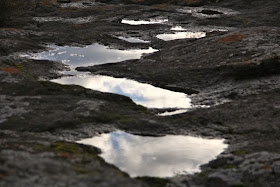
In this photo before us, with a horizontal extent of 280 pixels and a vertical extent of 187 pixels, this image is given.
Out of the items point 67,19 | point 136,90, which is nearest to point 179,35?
point 67,19

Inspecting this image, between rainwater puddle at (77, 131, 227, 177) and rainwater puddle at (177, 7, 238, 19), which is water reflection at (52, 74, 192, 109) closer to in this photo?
rainwater puddle at (77, 131, 227, 177)

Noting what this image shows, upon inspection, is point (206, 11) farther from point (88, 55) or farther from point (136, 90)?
point (136, 90)

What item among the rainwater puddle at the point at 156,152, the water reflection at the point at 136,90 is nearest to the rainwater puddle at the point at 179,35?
the water reflection at the point at 136,90

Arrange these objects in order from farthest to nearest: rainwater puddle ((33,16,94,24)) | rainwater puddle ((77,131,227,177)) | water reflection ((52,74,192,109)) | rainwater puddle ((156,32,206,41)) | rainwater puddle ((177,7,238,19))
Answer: rainwater puddle ((177,7,238,19)) < rainwater puddle ((33,16,94,24)) < rainwater puddle ((156,32,206,41)) < water reflection ((52,74,192,109)) < rainwater puddle ((77,131,227,177))

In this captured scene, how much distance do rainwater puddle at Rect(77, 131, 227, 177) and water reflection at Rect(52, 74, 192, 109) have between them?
4505 millimetres

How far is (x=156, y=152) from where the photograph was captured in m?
14.1

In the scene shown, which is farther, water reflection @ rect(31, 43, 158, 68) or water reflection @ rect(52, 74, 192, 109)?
water reflection @ rect(31, 43, 158, 68)

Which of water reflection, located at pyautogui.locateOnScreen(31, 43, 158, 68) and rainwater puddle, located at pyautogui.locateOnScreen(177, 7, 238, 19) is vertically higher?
rainwater puddle, located at pyautogui.locateOnScreen(177, 7, 238, 19)

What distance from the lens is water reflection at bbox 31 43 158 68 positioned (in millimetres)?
29419

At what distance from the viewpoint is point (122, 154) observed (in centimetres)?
1388

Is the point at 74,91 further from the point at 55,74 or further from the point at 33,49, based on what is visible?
the point at 33,49

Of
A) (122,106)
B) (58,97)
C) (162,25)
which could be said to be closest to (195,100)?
(122,106)

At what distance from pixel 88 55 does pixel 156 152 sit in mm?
18550

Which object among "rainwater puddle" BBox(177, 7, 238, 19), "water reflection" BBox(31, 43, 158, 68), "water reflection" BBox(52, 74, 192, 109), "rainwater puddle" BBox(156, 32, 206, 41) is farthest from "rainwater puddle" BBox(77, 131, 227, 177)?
"rainwater puddle" BBox(177, 7, 238, 19)
